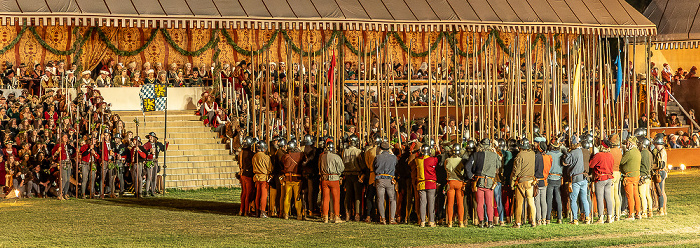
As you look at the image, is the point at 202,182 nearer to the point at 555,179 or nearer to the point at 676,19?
the point at 555,179

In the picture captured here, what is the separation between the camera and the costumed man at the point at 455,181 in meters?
15.4

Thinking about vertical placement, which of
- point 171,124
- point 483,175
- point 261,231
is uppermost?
point 171,124

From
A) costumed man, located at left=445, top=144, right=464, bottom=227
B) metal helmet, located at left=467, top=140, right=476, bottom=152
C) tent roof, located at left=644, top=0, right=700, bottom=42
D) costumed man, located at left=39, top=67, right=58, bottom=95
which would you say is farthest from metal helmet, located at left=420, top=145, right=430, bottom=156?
tent roof, located at left=644, top=0, right=700, bottom=42

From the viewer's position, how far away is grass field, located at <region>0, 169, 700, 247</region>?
13914mm

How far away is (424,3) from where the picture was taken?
29.5 meters

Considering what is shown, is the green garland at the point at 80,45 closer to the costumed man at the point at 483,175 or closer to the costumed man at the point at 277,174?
the costumed man at the point at 277,174

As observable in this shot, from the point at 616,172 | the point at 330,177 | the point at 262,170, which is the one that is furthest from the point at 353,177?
the point at 616,172

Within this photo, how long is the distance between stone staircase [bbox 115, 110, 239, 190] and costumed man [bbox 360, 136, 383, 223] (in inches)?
277

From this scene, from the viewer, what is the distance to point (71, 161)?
20.5 metres

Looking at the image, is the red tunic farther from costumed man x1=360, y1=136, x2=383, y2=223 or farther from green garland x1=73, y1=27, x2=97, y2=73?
green garland x1=73, y1=27, x2=97, y2=73

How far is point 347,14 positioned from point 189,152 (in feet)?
23.0

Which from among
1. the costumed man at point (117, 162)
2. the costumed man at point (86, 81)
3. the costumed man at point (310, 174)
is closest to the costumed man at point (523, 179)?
the costumed man at point (310, 174)

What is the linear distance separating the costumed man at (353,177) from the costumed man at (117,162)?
630cm

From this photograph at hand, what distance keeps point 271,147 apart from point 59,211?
13.3 feet
